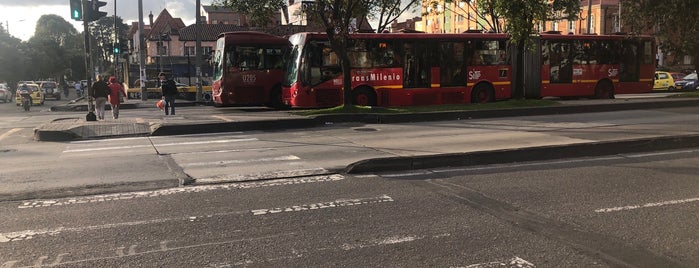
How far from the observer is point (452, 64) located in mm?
21703

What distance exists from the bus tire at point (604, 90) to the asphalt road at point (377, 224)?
17562mm

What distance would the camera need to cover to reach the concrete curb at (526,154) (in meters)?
8.67

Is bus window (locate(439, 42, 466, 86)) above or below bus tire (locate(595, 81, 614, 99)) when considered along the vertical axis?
above

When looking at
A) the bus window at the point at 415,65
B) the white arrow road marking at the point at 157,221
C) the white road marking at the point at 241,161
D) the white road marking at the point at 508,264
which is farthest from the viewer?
the bus window at the point at 415,65

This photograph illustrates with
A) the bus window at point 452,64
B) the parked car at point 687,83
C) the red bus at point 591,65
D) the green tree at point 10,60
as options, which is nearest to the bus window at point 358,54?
the bus window at point 452,64

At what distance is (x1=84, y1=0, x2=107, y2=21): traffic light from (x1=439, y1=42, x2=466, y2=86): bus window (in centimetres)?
1224

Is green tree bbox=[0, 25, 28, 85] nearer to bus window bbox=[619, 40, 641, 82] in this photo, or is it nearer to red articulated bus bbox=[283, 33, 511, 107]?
red articulated bus bbox=[283, 33, 511, 107]

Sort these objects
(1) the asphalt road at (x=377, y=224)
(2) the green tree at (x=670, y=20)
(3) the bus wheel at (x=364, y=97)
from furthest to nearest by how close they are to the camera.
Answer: (2) the green tree at (x=670, y=20), (3) the bus wheel at (x=364, y=97), (1) the asphalt road at (x=377, y=224)

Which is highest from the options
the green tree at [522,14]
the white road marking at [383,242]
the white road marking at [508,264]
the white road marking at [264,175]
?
the green tree at [522,14]

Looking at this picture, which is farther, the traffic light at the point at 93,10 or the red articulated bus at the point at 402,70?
the red articulated bus at the point at 402,70

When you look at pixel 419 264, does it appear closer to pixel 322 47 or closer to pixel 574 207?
pixel 574 207

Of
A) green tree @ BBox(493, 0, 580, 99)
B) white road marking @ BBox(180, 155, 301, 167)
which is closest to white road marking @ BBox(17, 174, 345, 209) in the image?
white road marking @ BBox(180, 155, 301, 167)

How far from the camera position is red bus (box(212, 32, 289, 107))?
22688mm

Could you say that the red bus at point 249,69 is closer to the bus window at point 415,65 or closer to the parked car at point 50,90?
the bus window at point 415,65
